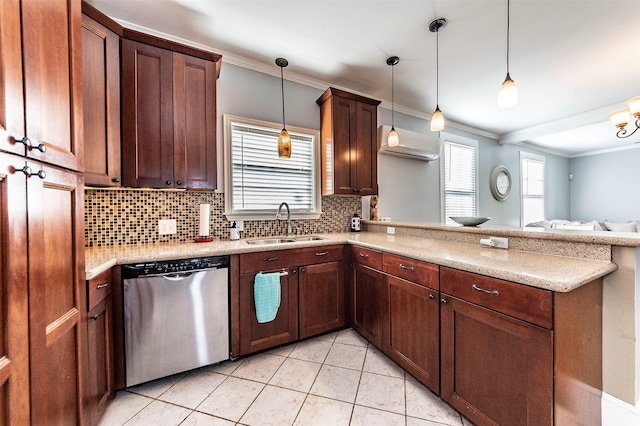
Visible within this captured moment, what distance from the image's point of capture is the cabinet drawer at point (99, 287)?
1.32m

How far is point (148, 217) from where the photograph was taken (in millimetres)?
2176

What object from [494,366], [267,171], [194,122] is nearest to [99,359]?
[194,122]

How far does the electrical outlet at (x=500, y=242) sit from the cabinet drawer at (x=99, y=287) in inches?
99.1

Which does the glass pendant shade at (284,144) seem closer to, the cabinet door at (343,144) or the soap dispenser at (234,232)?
the cabinet door at (343,144)

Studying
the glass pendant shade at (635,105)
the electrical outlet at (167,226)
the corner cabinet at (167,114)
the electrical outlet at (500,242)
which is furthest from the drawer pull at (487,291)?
the glass pendant shade at (635,105)

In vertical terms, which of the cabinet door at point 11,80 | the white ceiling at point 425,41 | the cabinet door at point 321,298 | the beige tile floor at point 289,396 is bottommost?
the beige tile floor at point 289,396

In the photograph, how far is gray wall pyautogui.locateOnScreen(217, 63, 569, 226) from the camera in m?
2.59

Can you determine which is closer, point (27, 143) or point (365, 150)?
point (27, 143)

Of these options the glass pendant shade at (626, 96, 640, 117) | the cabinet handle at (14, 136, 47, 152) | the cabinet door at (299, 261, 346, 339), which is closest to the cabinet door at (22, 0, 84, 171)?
the cabinet handle at (14, 136, 47, 152)

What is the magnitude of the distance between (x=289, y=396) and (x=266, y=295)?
690mm

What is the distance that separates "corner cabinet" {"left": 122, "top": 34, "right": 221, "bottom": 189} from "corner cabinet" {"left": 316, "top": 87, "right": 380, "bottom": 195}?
4.03 feet

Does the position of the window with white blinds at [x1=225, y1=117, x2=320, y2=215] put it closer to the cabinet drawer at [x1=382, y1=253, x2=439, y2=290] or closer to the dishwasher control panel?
the dishwasher control panel

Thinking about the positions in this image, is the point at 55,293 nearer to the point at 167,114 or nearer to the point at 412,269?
the point at 167,114

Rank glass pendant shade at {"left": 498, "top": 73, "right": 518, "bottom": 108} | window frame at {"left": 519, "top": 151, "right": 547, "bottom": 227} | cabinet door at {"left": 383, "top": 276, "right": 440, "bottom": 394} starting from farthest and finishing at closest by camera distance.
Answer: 1. window frame at {"left": 519, "top": 151, "right": 547, "bottom": 227}
2. glass pendant shade at {"left": 498, "top": 73, "right": 518, "bottom": 108}
3. cabinet door at {"left": 383, "top": 276, "right": 440, "bottom": 394}
